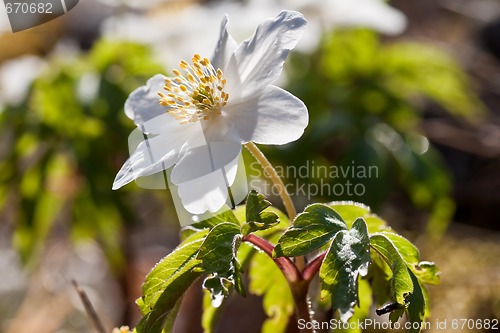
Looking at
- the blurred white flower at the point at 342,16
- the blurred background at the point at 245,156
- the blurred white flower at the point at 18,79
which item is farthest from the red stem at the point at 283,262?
the blurred white flower at the point at 342,16

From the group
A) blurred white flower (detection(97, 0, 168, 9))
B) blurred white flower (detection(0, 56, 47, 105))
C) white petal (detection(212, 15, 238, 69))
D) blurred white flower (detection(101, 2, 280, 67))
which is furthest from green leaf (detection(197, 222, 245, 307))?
blurred white flower (detection(97, 0, 168, 9))

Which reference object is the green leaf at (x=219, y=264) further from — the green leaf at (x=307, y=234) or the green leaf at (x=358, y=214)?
the green leaf at (x=358, y=214)

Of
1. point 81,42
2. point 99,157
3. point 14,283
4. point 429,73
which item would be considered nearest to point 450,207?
point 429,73

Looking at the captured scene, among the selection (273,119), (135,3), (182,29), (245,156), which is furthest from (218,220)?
(135,3)

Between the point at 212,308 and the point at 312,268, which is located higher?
the point at 312,268

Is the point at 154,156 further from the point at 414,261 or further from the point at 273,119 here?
the point at 414,261

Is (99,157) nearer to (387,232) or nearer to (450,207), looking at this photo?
(450,207)
